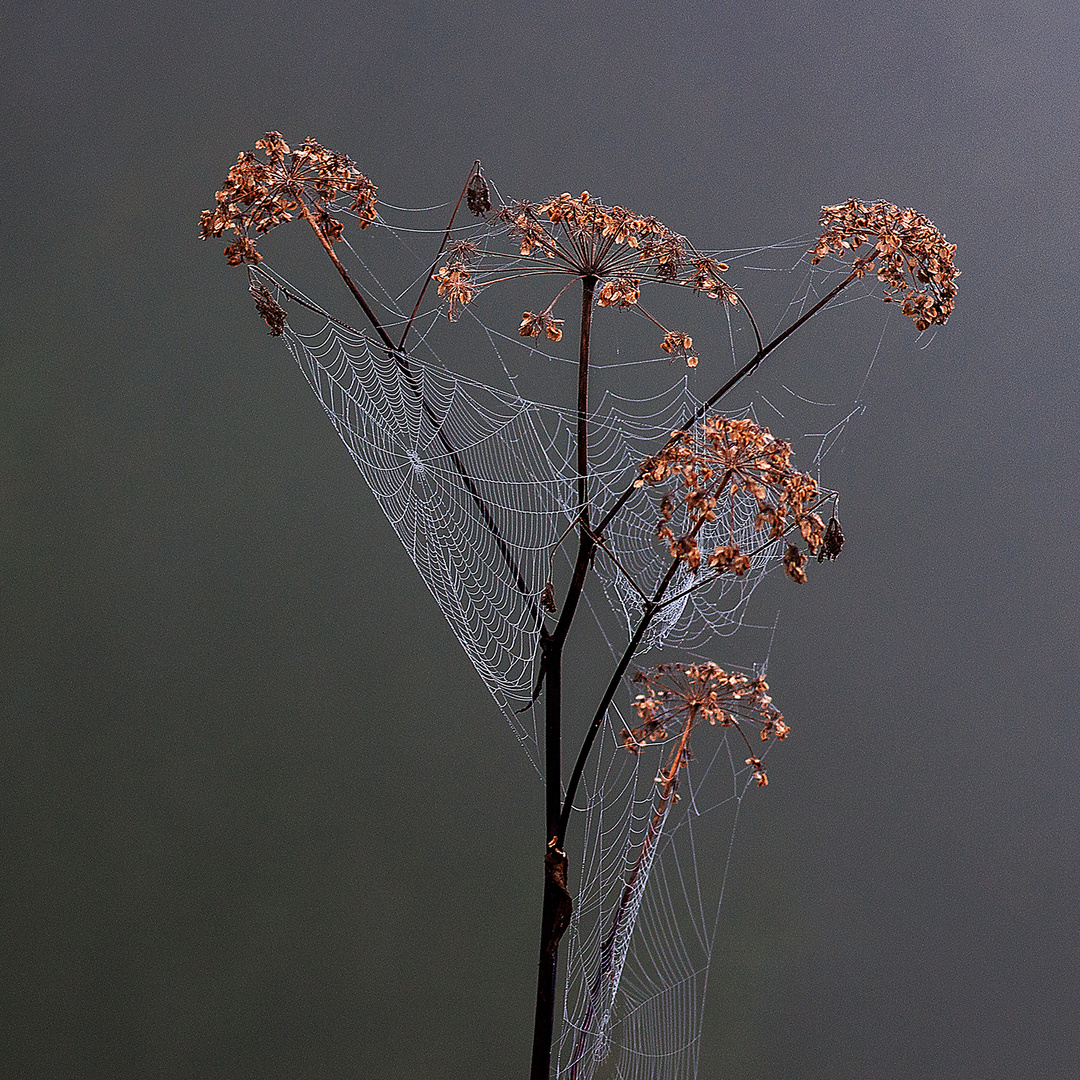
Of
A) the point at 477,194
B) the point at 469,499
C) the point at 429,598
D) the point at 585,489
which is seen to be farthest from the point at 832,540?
the point at 429,598

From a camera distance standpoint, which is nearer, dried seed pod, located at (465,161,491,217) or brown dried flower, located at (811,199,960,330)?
brown dried flower, located at (811,199,960,330)

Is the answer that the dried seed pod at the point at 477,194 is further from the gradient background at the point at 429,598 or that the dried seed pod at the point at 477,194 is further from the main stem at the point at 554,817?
the gradient background at the point at 429,598

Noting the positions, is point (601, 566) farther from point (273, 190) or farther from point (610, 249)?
point (273, 190)

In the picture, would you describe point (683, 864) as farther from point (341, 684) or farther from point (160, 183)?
point (160, 183)

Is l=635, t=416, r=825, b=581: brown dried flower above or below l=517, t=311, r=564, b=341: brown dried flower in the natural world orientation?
below

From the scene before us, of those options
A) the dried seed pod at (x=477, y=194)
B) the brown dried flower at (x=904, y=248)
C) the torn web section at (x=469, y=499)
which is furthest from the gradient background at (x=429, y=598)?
the brown dried flower at (x=904, y=248)

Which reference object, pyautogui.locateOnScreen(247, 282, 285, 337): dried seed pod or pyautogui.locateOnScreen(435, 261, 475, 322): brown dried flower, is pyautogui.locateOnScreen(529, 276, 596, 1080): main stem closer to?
pyautogui.locateOnScreen(435, 261, 475, 322): brown dried flower

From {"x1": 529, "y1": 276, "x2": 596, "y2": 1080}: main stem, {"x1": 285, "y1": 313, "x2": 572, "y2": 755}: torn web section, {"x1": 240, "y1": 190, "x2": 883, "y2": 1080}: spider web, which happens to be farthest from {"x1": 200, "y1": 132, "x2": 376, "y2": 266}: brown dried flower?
{"x1": 240, "y1": 190, "x2": 883, "y2": 1080}: spider web

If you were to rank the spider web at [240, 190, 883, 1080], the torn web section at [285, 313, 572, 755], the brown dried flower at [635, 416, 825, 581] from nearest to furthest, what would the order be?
the brown dried flower at [635, 416, 825, 581] < the torn web section at [285, 313, 572, 755] < the spider web at [240, 190, 883, 1080]
